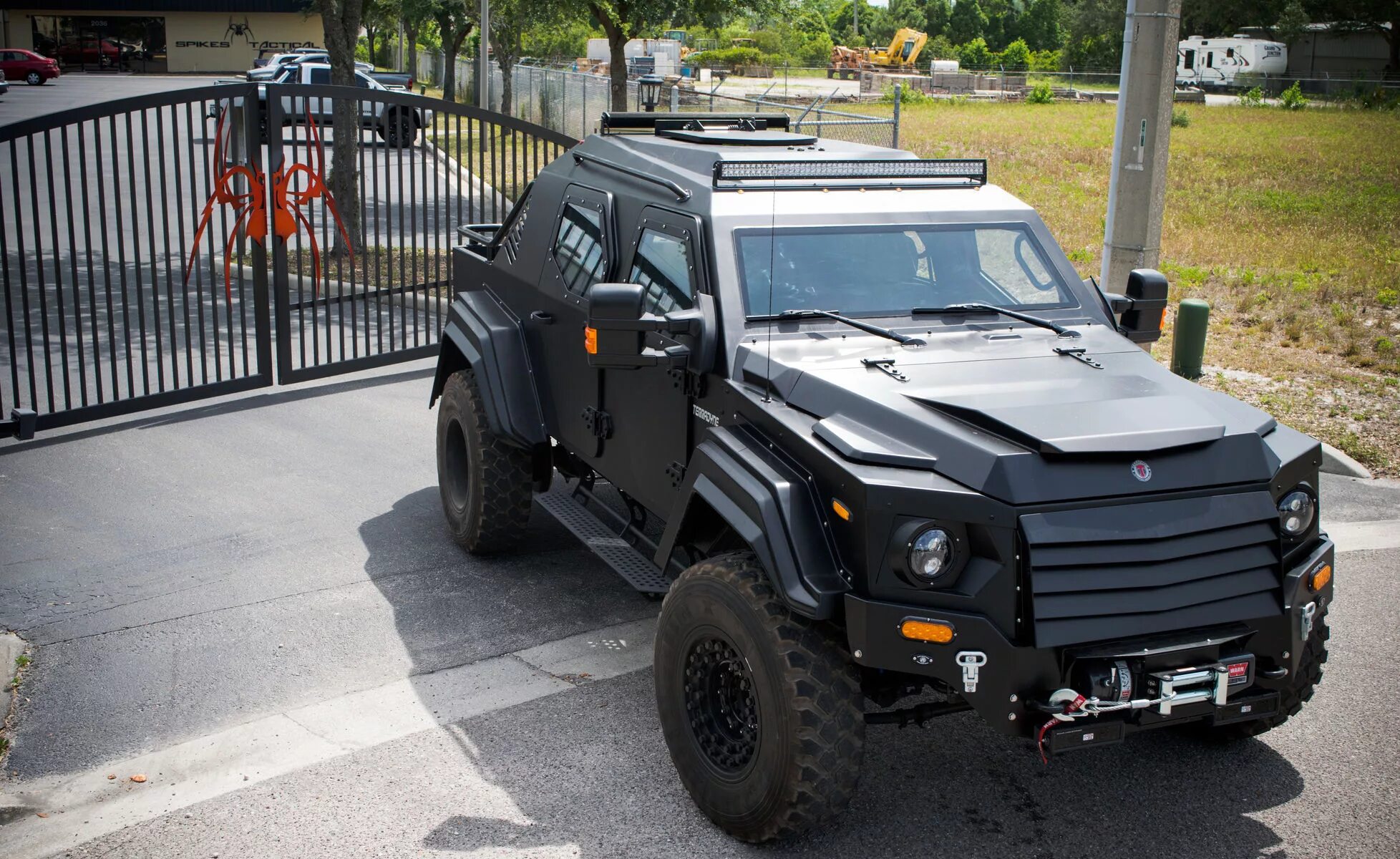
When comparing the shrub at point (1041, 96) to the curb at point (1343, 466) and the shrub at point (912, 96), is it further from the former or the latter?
the curb at point (1343, 466)

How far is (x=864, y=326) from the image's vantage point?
5023 millimetres

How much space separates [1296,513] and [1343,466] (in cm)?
492

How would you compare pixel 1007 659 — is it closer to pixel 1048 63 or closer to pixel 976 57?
pixel 1048 63

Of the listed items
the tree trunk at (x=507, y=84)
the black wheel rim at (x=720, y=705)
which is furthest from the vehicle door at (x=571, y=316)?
the tree trunk at (x=507, y=84)

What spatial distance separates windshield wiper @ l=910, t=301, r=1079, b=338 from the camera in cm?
519

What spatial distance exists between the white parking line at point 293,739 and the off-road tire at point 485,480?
0.92 metres

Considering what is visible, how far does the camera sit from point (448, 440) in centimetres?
718

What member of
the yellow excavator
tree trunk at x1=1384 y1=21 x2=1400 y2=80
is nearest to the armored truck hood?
tree trunk at x1=1384 y1=21 x2=1400 y2=80

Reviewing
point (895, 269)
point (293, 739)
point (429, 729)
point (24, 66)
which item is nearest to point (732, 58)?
point (24, 66)

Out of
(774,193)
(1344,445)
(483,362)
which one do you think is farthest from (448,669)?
(1344,445)

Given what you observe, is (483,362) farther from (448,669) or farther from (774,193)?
(774,193)

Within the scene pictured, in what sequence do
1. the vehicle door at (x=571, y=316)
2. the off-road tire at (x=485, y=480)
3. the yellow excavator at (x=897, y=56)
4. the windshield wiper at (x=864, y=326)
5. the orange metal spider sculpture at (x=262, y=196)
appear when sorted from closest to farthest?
the windshield wiper at (x=864, y=326) < the vehicle door at (x=571, y=316) < the off-road tire at (x=485, y=480) < the orange metal spider sculpture at (x=262, y=196) < the yellow excavator at (x=897, y=56)

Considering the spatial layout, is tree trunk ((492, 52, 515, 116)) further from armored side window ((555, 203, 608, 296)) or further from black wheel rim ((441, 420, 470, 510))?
armored side window ((555, 203, 608, 296))

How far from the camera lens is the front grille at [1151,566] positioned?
152 inches
